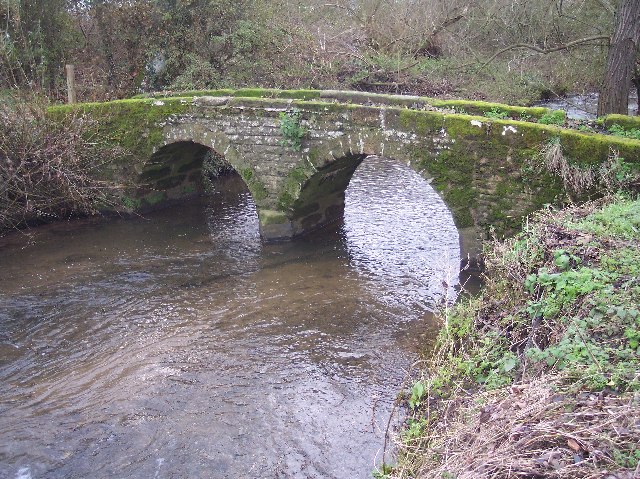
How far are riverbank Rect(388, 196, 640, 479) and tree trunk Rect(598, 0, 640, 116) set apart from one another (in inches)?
176

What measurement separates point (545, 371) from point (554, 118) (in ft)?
18.8

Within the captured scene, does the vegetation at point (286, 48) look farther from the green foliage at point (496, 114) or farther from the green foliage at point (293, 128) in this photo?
the green foliage at point (293, 128)

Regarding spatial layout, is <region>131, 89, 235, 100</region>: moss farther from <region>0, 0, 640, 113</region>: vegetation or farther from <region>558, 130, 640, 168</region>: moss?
<region>558, 130, 640, 168</region>: moss

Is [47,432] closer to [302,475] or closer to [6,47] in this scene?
[302,475]

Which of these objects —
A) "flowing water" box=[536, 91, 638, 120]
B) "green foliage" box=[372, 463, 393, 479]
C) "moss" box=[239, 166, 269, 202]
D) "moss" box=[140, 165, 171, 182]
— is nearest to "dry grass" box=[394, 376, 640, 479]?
"green foliage" box=[372, 463, 393, 479]

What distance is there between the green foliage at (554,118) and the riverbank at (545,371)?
250 cm

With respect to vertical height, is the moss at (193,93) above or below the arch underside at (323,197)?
above

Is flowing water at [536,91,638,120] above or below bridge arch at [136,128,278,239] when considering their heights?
above

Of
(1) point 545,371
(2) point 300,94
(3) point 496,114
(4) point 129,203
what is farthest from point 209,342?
(4) point 129,203

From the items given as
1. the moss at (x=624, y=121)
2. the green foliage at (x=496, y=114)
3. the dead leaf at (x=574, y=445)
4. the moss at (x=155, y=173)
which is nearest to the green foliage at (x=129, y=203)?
the moss at (x=155, y=173)

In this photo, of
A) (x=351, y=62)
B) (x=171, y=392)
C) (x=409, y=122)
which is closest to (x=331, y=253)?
(x=409, y=122)

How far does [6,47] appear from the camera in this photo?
13141mm

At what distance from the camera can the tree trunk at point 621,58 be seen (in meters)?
9.87

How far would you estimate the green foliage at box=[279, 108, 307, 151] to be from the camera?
1042 cm
